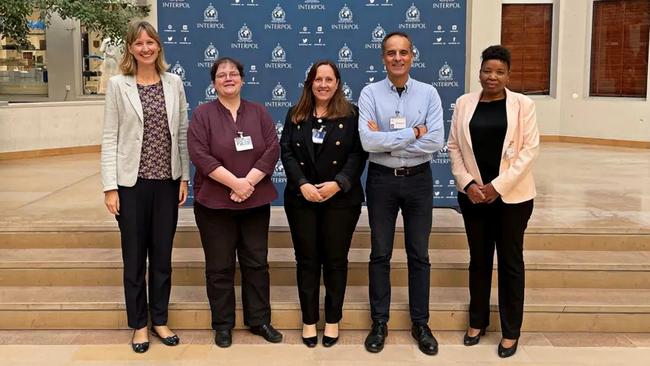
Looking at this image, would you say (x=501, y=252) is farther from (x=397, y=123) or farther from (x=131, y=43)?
(x=131, y=43)

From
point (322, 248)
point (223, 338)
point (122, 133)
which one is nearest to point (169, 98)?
point (122, 133)

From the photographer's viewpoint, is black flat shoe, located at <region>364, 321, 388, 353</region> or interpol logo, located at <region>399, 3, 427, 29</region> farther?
interpol logo, located at <region>399, 3, 427, 29</region>

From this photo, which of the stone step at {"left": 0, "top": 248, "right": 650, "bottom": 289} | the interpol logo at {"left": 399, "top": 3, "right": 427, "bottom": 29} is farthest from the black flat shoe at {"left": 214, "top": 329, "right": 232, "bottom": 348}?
the interpol logo at {"left": 399, "top": 3, "right": 427, "bottom": 29}

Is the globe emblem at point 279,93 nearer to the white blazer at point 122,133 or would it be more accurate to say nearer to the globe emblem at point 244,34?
the globe emblem at point 244,34

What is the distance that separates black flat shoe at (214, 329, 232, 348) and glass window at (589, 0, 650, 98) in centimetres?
974

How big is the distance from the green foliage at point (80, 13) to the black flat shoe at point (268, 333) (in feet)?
21.4

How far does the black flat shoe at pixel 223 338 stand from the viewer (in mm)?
3795

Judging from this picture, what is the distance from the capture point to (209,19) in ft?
17.7

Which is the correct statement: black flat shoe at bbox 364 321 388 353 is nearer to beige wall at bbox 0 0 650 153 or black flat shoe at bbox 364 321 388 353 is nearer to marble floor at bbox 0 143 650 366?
marble floor at bbox 0 143 650 366

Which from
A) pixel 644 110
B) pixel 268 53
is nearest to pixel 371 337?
pixel 268 53

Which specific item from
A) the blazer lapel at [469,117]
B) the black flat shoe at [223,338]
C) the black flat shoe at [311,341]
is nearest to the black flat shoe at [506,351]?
the black flat shoe at [311,341]

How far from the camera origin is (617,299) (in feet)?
13.8

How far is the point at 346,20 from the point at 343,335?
8.75 feet

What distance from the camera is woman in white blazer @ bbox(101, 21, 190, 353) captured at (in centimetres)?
351
